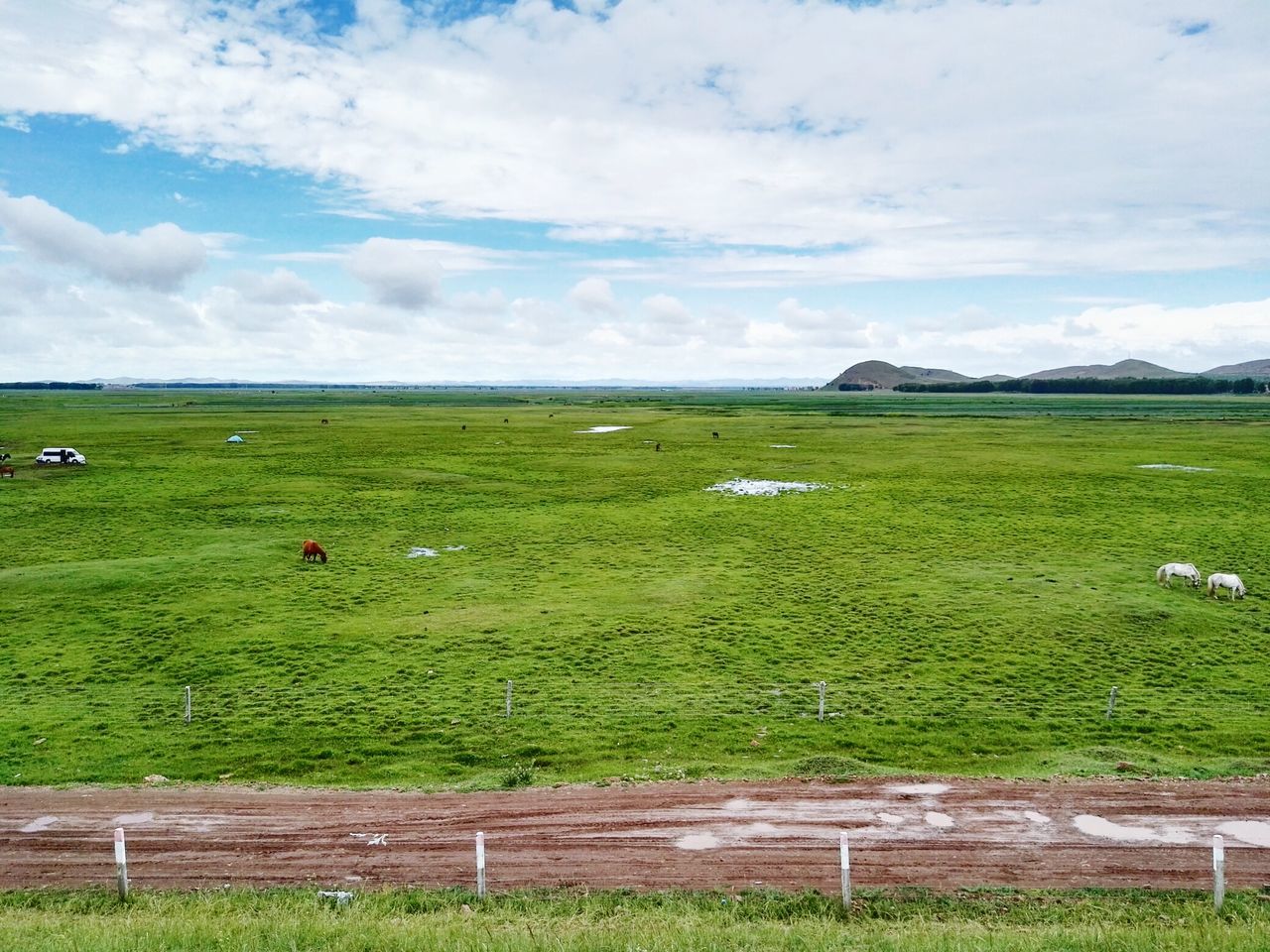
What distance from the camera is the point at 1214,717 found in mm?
26000

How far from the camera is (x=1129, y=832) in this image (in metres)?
18.5

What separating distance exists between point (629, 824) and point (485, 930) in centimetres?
558

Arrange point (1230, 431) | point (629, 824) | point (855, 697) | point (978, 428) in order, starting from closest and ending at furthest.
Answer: point (629, 824) → point (855, 697) → point (1230, 431) → point (978, 428)

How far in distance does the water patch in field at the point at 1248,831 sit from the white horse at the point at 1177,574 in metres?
27.1

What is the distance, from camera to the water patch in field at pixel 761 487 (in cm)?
7438

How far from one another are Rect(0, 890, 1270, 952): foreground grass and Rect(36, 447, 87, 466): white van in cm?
8948

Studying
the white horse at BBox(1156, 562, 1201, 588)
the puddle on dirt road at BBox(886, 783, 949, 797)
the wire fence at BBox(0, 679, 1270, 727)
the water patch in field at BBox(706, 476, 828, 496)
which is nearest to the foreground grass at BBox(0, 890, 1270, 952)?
the puddle on dirt road at BBox(886, 783, 949, 797)

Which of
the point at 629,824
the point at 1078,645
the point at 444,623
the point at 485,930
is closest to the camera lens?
the point at 485,930

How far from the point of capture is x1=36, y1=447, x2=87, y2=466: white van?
8744cm

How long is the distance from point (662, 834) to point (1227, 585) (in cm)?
3753

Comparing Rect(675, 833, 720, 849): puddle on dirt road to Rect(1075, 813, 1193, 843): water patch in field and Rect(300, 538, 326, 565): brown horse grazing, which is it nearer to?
Rect(1075, 813, 1193, 843): water patch in field

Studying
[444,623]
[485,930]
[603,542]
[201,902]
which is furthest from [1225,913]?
[603,542]

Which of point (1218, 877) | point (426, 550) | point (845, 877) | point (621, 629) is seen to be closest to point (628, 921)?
point (845, 877)

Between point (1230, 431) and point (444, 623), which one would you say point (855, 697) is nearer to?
point (444, 623)
